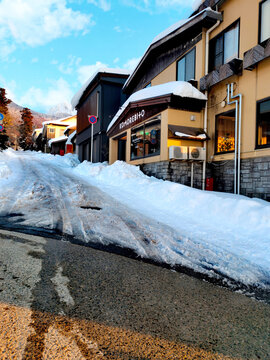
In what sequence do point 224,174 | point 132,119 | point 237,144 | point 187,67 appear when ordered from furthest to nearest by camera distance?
point 132,119, point 187,67, point 224,174, point 237,144

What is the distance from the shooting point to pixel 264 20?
8406 mm

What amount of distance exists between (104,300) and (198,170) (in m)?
9.28

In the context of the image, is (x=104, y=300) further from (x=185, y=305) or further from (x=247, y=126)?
(x=247, y=126)

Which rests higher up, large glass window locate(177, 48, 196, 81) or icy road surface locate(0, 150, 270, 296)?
large glass window locate(177, 48, 196, 81)

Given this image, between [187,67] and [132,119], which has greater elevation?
[187,67]

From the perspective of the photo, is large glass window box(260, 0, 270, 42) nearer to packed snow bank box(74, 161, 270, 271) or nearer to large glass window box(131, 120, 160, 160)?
large glass window box(131, 120, 160, 160)

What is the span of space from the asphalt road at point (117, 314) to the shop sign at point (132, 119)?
10695 millimetres

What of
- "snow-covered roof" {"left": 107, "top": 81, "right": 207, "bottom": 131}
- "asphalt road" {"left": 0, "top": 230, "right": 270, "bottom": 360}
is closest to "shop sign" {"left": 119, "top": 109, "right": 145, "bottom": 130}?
"snow-covered roof" {"left": 107, "top": 81, "right": 207, "bottom": 131}

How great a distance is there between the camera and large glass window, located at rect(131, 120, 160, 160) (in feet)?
38.2

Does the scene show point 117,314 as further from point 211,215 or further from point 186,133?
point 186,133

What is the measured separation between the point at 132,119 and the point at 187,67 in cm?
401

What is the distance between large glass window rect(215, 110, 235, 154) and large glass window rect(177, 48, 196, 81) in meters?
2.88

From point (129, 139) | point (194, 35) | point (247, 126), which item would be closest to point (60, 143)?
point (129, 139)

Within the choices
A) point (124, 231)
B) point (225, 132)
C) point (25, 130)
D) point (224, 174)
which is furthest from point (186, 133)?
point (25, 130)
